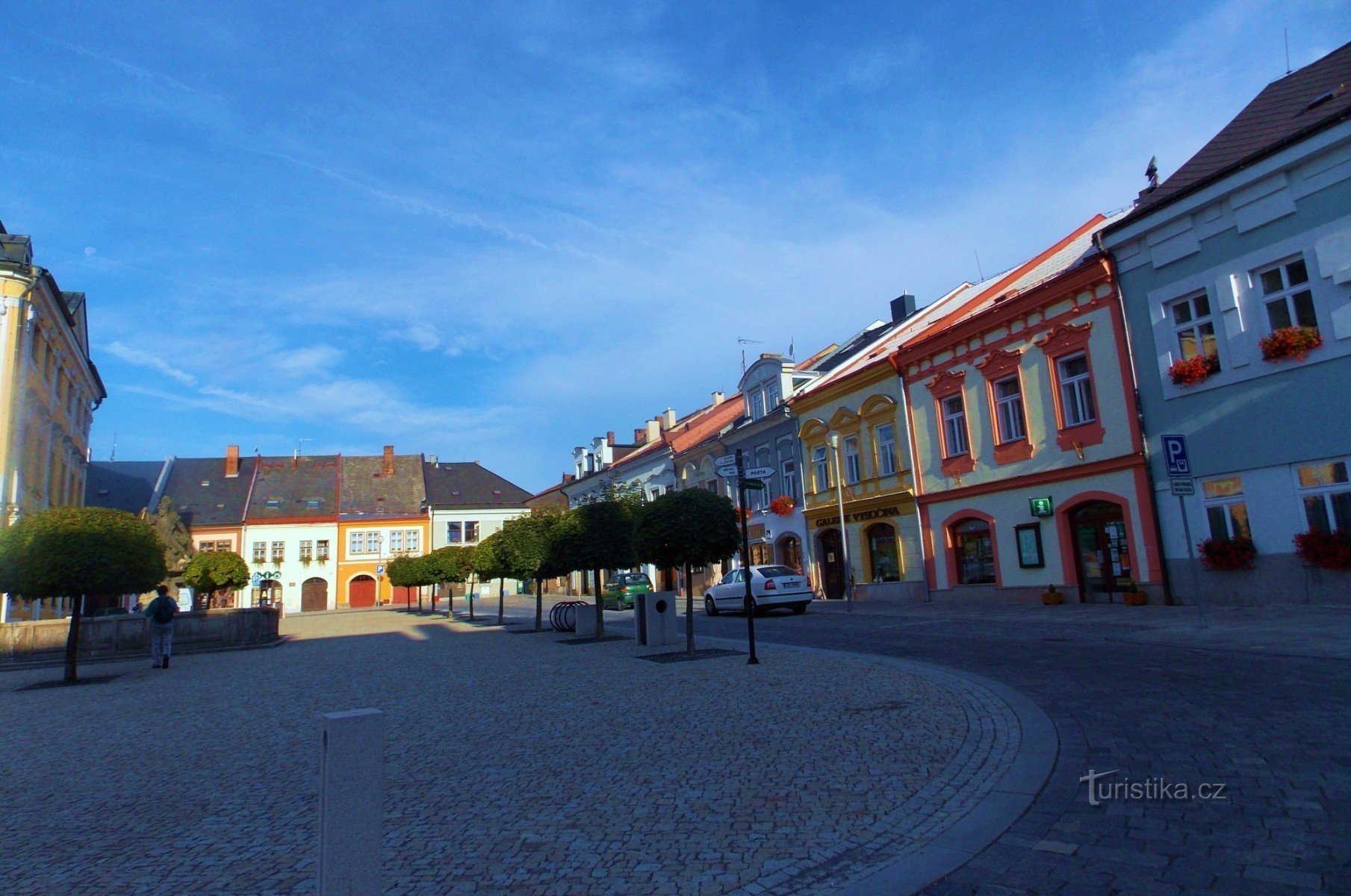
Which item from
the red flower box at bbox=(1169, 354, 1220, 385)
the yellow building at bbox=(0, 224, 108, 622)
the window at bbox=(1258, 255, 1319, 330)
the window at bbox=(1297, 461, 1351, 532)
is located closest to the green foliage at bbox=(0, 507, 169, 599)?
the yellow building at bbox=(0, 224, 108, 622)

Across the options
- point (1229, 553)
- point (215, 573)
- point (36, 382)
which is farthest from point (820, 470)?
point (36, 382)

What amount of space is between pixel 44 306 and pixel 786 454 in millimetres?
27012

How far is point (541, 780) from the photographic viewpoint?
6402 mm

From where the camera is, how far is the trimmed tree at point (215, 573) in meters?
28.9

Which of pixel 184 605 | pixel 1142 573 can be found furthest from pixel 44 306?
pixel 1142 573

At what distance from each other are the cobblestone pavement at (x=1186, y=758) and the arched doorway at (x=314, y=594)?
5705 cm

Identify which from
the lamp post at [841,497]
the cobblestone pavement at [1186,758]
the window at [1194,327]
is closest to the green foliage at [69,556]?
the cobblestone pavement at [1186,758]

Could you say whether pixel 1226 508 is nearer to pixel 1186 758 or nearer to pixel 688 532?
pixel 688 532

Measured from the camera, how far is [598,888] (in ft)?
13.6

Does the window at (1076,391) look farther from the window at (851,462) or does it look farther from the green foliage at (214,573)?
the green foliage at (214,573)

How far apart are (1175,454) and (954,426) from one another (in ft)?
38.8

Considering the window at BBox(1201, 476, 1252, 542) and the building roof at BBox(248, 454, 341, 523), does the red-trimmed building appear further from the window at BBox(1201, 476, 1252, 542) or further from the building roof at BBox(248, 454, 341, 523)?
the building roof at BBox(248, 454, 341, 523)

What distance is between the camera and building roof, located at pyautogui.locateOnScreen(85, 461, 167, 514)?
54688 mm

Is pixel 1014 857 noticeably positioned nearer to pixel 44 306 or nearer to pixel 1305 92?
pixel 1305 92
